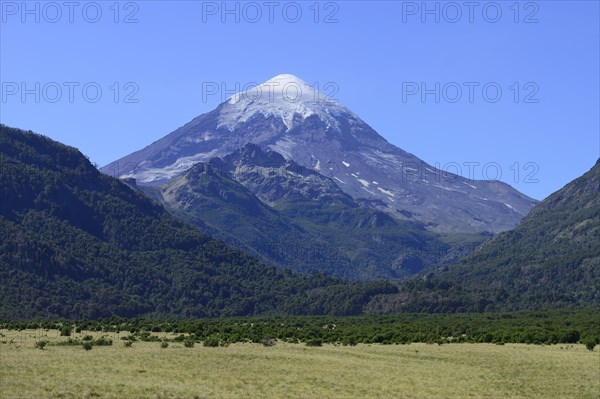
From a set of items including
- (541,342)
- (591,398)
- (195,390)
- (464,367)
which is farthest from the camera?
(541,342)

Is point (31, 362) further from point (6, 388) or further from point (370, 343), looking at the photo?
point (370, 343)

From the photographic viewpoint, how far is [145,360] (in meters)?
76.1

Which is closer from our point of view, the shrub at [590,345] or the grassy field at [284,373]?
the grassy field at [284,373]

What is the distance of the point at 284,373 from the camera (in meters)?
73.0

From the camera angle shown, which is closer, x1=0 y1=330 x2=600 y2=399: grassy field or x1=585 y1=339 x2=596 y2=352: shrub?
x1=0 y1=330 x2=600 y2=399: grassy field

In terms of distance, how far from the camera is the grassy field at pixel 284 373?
200 ft

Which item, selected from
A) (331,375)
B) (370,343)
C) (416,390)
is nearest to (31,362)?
(331,375)

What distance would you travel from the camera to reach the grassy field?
6091cm

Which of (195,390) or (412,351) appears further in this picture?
(412,351)

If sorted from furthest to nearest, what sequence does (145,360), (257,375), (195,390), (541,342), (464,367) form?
(541,342) → (464,367) → (145,360) → (257,375) → (195,390)

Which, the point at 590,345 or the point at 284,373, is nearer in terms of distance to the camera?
the point at 284,373

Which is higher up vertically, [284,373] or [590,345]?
[590,345]

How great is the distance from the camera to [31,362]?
68.8m

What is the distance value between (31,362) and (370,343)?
178 feet
